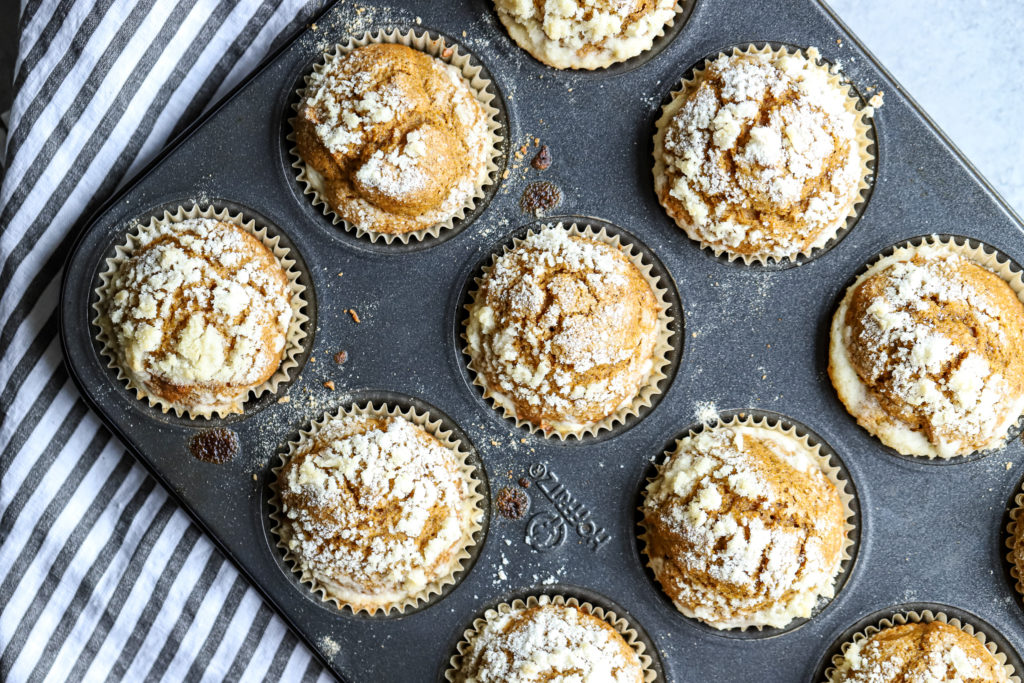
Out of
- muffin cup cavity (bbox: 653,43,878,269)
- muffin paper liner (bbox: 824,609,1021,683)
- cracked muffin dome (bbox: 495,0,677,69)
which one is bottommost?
muffin paper liner (bbox: 824,609,1021,683)

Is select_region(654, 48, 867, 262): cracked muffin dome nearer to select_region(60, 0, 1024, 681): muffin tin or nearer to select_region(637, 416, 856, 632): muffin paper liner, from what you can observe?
select_region(60, 0, 1024, 681): muffin tin

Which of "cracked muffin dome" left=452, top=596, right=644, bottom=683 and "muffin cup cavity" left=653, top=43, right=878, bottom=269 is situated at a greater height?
"muffin cup cavity" left=653, top=43, right=878, bottom=269

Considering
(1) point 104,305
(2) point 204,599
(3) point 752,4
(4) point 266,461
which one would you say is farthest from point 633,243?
(2) point 204,599

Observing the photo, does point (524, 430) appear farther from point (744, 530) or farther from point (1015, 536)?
point (1015, 536)

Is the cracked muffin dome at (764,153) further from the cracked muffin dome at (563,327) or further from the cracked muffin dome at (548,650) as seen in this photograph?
the cracked muffin dome at (548,650)

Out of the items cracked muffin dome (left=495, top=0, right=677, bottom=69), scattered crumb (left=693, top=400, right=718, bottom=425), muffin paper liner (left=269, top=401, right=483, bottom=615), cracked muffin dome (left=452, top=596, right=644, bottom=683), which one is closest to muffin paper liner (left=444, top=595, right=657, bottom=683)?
cracked muffin dome (left=452, top=596, right=644, bottom=683)

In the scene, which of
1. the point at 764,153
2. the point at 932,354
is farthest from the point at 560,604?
the point at 764,153

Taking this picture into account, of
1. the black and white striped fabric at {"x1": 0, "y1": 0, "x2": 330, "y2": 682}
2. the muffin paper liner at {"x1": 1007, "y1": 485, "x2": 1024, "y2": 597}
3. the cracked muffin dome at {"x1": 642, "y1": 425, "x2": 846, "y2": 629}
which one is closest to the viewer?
the cracked muffin dome at {"x1": 642, "y1": 425, "x2": 846, "y2": 629}
